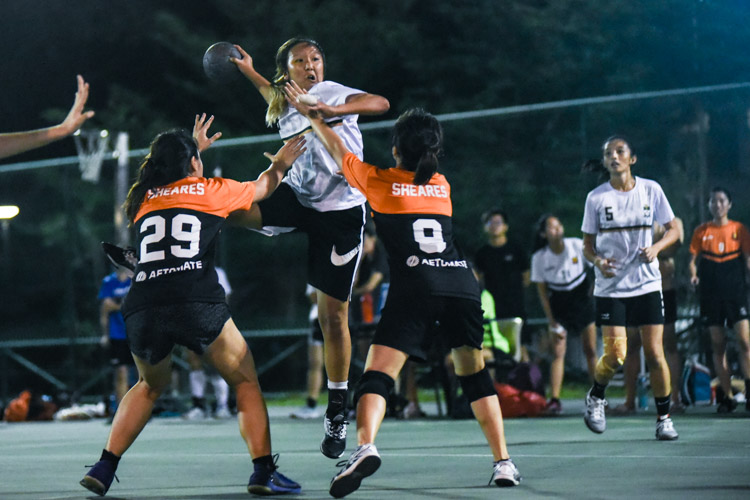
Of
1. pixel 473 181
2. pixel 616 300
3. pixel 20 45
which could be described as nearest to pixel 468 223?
pixel 473 181

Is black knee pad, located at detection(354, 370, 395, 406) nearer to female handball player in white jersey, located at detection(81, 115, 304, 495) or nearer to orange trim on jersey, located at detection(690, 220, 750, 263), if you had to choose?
female handball player in white jersey, located at detection(81, 115, 304, 495)

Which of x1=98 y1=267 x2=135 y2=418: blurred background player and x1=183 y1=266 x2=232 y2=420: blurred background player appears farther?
x1=183 y1=266 x2=232 y2=420: blurred background player

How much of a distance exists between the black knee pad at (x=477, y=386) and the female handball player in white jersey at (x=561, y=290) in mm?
6142

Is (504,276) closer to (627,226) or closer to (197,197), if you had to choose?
(627,226)

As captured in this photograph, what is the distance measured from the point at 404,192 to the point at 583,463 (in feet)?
7.15

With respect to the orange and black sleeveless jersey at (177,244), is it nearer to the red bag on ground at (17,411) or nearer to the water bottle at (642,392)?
the water bottle at (642,392)

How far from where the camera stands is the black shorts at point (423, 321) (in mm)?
5777

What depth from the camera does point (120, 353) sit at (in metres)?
13.4

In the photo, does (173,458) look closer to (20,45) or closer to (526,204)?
(526,204)

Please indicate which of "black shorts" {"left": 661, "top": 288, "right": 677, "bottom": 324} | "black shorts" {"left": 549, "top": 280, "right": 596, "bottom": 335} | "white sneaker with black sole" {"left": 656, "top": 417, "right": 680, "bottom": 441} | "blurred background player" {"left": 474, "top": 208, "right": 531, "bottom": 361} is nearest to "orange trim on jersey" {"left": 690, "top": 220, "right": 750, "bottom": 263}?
"black shorts" {"left": 661, "top": 288, "right": 677, "bottom": 324}

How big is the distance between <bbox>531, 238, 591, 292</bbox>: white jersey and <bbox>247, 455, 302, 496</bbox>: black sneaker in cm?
671

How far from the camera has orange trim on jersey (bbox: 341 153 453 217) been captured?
589cm

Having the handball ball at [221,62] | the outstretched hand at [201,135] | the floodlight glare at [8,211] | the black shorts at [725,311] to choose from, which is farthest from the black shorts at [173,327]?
the floodlight glare at [8,211]

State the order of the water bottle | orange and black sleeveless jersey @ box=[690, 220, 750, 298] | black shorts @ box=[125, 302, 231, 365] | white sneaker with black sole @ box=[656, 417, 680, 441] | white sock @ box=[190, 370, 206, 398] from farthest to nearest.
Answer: white sock @ box=[190, 370, 206, 398] → the water bottle → orange and black sleeveless jersey @ box=[690, 220, 750, 298] → white sneaker with black sole @ box=[656, 417, 680, 441] → black shorts @ box=[125, 302, 231, 365]
